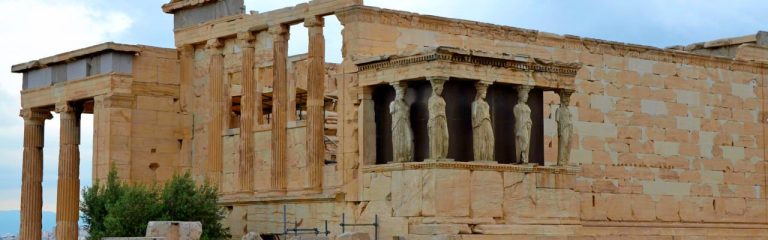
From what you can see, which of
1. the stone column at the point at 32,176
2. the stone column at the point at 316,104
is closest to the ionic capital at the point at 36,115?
the stone column at the point at 32,176

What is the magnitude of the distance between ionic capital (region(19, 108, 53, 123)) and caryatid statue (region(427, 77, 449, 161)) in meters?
10.2

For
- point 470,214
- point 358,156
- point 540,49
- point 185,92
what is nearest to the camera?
point 470,214

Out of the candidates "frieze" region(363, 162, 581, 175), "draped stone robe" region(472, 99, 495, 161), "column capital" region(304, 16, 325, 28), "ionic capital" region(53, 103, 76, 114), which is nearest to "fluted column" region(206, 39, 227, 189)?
"column capital" region(304, 16, 325, 28)

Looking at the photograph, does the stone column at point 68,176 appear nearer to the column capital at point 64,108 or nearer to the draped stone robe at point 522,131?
the column capital at point 64,108

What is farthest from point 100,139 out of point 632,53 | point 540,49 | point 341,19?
point 632,53

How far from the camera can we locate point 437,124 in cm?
2189

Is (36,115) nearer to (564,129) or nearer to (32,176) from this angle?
(32,176)

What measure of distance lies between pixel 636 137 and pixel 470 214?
6.46m

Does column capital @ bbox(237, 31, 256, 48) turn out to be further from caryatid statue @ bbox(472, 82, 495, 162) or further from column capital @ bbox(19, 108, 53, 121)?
caryatid statue @ bbox(472, 82, 495, 162)

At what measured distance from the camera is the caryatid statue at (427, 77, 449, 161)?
21.8 meters

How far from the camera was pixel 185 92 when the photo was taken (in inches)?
1102

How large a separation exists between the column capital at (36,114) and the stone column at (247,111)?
16.2 feet

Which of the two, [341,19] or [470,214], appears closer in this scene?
[470,214]

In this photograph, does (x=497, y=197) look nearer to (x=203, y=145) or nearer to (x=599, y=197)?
(x=599, y=197)
